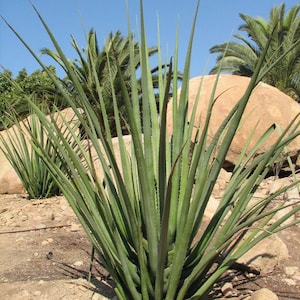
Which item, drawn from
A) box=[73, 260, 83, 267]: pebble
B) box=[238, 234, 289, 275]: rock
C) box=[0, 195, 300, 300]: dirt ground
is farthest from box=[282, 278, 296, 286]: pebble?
box=[73, 260, 83, 267]: pebble

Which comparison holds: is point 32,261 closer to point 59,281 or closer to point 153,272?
point 59,281

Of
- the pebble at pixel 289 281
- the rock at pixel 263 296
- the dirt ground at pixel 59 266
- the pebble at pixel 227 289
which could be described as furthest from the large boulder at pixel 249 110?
the rock at pixel 263 296

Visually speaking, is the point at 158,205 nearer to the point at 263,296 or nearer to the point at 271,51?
the point at 263,296

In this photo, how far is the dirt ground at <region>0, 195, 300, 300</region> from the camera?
200cm

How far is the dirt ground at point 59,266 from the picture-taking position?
2.00 m

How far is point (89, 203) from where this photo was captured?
1572mm

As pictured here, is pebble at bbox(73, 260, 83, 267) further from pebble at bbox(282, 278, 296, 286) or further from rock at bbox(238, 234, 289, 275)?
pebble at bbox(282, 278, 296, 286)

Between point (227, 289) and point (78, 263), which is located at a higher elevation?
point (227, 289)

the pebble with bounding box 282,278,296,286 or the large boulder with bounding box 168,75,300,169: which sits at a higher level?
the pebble with bounding box 282,278,296,286

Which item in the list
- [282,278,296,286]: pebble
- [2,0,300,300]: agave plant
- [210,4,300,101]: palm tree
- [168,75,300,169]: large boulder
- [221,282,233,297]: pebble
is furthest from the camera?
[210,4,300,101]: palm tree

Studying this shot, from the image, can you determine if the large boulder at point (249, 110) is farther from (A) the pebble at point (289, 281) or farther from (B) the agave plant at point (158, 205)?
(B) the agave plant at point (158, 205)

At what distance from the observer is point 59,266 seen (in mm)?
2473

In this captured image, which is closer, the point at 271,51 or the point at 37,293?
the point at 37,293

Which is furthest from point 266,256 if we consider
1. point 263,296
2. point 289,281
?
point 263,296
